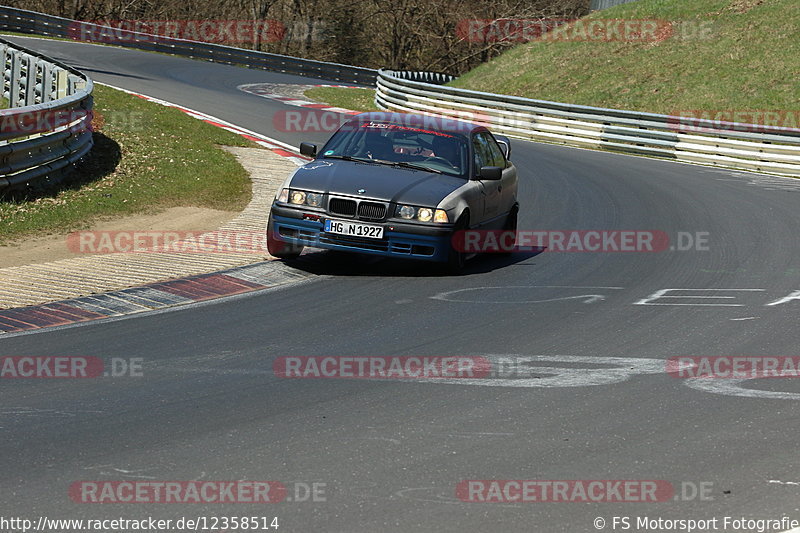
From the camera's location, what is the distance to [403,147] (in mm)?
12305

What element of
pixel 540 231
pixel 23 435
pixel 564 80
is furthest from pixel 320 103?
pixel 23 435

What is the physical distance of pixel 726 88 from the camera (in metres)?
37.3

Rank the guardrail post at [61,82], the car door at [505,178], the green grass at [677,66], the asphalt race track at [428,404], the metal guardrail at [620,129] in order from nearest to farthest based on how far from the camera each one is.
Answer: the asphalt race track at [428,404]
the car door at [505,178]
the guardrail post at [61,82]
the metal guardrail at [620,129]
the green grass at [677,66]

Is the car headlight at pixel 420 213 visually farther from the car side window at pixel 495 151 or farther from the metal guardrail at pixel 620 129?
the metal guardrail at pixel 620 129

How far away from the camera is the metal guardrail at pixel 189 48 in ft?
152

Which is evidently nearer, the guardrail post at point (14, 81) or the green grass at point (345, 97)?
the guardrail post at point (14, 81)

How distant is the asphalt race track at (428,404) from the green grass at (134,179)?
3.44 m

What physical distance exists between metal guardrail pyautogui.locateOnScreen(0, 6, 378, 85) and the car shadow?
34.8 meters

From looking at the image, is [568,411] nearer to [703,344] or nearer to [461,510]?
[461,510]

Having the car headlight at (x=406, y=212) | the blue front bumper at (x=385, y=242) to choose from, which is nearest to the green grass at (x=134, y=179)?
the blue front bumper at (x=385, y=242)

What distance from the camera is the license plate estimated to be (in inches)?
437

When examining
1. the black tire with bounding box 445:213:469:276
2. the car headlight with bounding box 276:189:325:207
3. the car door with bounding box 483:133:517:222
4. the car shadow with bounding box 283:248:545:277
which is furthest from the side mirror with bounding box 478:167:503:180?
the car headlight with bounding box 276:189:325:207

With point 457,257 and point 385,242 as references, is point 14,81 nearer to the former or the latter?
point 385,242

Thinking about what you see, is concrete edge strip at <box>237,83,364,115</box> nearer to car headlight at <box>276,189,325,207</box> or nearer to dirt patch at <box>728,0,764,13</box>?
car headlight at <box>276,189,325,207</box>
